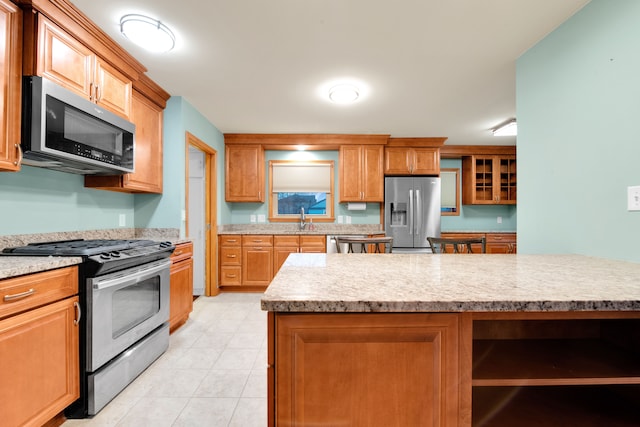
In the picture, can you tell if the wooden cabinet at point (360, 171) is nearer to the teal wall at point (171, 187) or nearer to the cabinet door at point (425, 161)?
the cabinet door at point (425, 161)

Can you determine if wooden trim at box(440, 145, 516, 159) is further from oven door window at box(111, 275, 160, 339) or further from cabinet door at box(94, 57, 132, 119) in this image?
oven door window at box(111, 275, 160, 339)

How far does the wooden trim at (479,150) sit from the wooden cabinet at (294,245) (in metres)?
2.83

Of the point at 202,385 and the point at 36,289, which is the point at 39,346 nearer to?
the point at 36,289

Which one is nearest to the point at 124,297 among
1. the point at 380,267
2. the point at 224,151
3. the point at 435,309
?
the point at 380,267

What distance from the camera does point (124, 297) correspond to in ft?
6.23

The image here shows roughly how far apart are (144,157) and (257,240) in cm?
192

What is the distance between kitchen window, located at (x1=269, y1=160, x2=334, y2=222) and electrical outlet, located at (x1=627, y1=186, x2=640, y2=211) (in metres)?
3.61

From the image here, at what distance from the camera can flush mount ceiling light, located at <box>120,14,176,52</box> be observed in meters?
1.82

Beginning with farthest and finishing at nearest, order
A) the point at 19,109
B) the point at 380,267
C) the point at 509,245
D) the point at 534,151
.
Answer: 1. the point at 509,245
2. the point at 534,151
3. the point at 19,109
4. the point at 380,267

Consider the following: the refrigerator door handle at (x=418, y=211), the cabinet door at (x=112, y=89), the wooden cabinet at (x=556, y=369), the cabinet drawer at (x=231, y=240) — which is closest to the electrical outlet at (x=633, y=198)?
the wooden cabinet at (x=556, y=369)

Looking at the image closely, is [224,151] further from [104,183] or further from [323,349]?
[323,349]

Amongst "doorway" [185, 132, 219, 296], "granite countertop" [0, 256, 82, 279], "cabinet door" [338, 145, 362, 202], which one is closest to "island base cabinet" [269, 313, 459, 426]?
"granite countertop" [0, 256, 82, 279]

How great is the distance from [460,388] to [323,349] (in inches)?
15.9

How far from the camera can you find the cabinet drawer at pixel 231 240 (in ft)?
13.7
